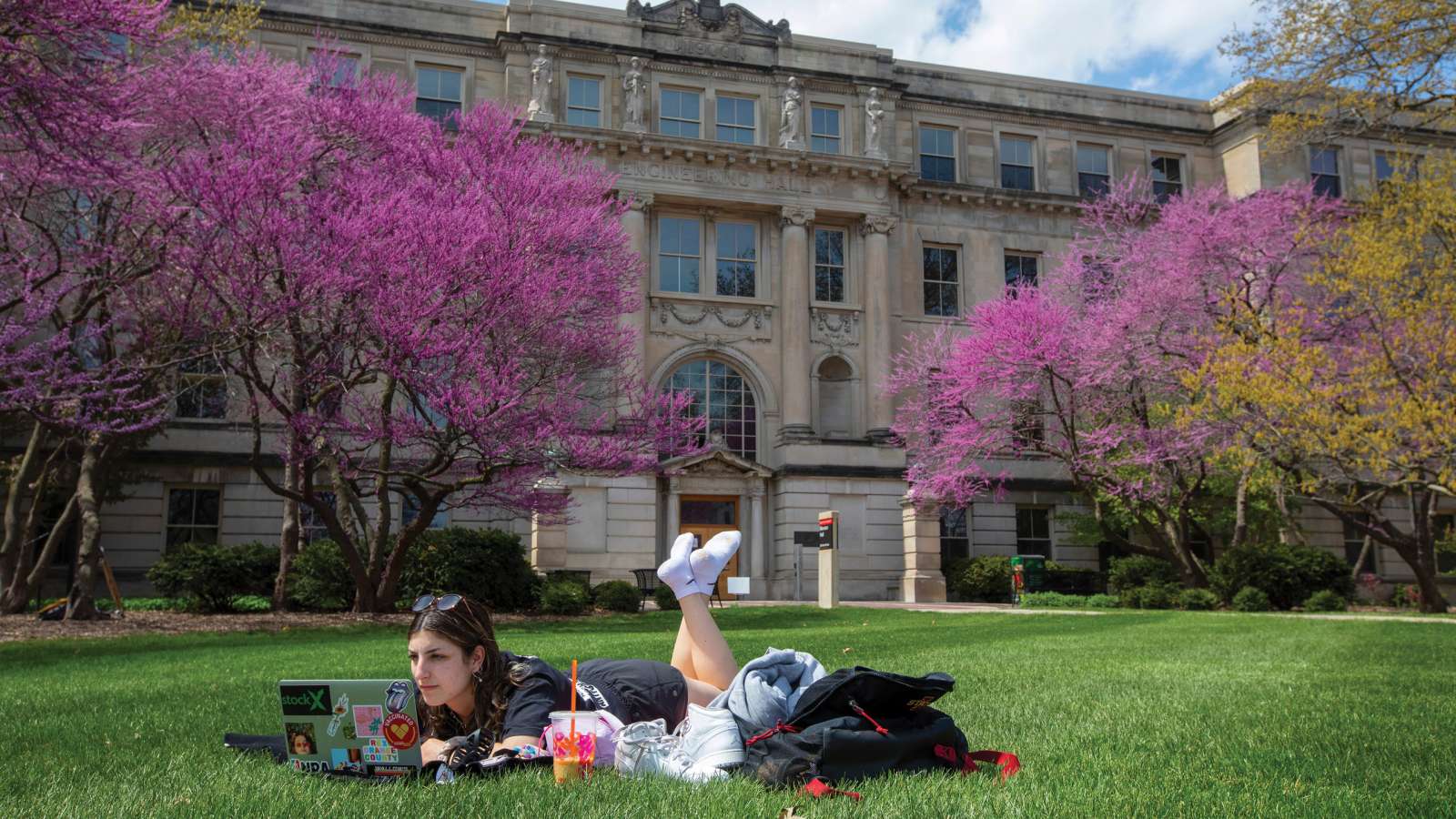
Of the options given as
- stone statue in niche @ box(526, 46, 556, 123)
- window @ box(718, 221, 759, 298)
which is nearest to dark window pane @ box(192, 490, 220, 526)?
stone statue in niche @ box(526, 46, 556, 123)

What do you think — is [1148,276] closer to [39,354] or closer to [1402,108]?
[1402,108]

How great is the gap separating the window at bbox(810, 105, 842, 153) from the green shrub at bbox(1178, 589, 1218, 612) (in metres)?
17.3

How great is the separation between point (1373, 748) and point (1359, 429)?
12548 millimetres

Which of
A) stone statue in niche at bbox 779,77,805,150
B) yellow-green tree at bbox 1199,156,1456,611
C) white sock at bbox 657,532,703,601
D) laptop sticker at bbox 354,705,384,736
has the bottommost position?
laptop sticker at bbox 354,705,384,736

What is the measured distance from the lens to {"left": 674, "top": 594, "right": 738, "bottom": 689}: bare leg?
17.7 feet

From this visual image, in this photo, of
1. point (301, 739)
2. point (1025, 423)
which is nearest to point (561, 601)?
point (1025, 423)

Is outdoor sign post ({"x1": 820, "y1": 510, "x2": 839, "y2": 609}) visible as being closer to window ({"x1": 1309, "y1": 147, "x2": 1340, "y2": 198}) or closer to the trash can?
the trash can

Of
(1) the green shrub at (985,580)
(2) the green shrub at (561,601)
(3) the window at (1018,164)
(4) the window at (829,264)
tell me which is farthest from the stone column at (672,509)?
(3) the window at (1018,164)

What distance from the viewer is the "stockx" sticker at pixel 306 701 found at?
4.04 meters

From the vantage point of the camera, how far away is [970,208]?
37062 mm

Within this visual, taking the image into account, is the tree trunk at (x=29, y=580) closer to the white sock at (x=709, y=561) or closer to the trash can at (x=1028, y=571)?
the white sock at (x=709, y=561)

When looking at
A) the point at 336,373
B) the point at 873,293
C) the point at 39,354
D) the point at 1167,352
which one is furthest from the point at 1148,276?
the point at 39,354

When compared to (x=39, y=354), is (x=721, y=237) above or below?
above

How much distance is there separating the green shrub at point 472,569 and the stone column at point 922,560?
12165mm
